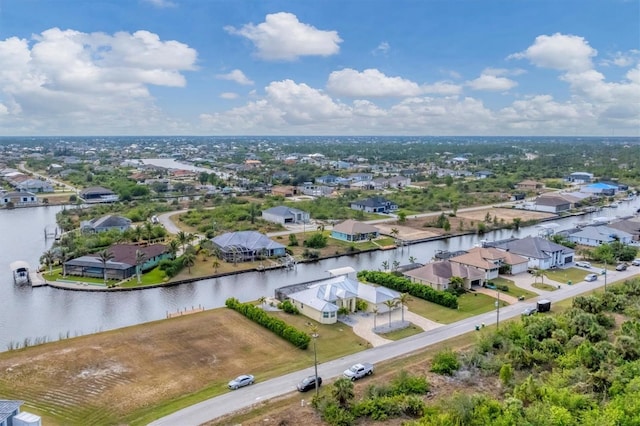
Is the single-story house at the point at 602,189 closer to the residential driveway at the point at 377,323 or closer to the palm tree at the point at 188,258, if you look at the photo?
the residential driveway at the point at 377,323

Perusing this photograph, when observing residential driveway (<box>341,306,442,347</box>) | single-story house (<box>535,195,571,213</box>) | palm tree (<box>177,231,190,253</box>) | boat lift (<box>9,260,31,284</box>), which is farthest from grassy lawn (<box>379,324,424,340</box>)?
single-story house (<box>535,195,571,213</box>)

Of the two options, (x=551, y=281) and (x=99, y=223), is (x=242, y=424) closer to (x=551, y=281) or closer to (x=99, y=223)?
(x=551, y=281)

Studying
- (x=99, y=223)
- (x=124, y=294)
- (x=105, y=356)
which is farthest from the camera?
(x=99, y=223)

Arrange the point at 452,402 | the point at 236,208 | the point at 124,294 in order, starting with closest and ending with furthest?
the point at 452,402 < the point at 124,294 < the point at 236,208

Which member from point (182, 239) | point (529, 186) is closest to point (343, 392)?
point (182, 239)

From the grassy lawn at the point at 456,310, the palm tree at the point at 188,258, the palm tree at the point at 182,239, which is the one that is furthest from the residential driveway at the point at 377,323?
the palm tree at the point at 182,239

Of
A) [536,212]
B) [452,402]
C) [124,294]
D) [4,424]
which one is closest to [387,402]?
[452,402]

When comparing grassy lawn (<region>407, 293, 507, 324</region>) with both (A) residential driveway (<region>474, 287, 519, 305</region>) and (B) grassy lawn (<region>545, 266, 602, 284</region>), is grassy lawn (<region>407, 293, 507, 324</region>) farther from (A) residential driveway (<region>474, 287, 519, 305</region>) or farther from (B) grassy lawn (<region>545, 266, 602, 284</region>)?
(B) grassy lawn (<region>545, 266, 602, 284</region>)
